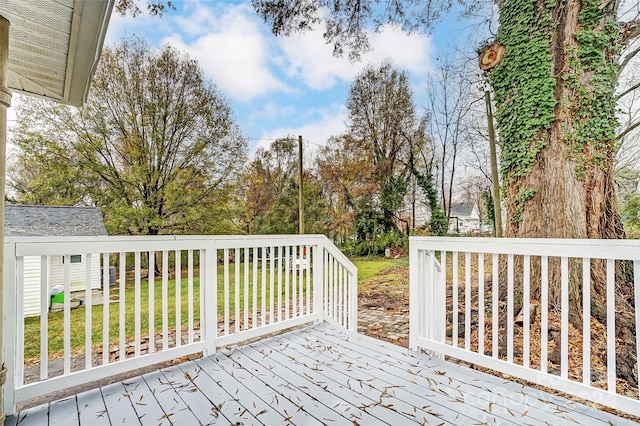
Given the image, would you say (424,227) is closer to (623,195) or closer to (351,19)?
(623,195)

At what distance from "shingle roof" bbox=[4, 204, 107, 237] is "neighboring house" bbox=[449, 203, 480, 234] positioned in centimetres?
879

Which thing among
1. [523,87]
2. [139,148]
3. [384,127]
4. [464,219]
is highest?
[384,127]

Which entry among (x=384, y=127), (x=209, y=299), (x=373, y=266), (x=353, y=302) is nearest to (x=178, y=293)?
(x=209, y=299)

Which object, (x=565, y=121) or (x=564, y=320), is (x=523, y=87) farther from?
(x=564, y=320)

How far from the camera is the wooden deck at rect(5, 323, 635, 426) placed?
1693 millimetres

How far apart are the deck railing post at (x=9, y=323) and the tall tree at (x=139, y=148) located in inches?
289

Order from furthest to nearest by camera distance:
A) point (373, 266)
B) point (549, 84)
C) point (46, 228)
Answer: point (373, 266) → point (46, 228) → point (549, 84)

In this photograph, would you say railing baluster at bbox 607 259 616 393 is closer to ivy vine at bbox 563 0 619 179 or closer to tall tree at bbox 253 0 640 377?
tall tree at bbox 253 0 640 377

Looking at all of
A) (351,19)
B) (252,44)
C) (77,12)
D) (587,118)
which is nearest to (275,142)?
(252,44)

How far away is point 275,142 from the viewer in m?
11.1

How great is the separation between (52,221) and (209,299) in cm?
674

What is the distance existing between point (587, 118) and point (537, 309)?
2.20 metres

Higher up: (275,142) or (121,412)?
(275,142)

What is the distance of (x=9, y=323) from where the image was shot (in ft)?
5.44
